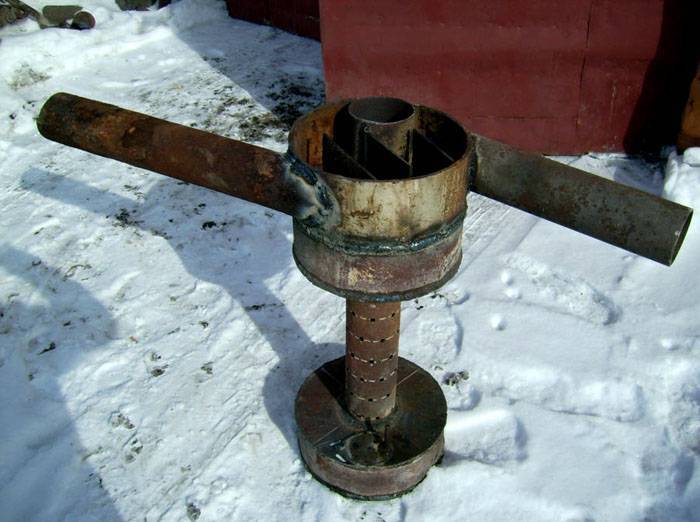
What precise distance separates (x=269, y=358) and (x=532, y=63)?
273cm

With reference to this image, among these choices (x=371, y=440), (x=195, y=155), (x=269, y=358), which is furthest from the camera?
(x=269, y=358)

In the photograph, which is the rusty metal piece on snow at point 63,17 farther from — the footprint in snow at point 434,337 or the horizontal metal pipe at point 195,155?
the horizontal metal pipe at point 195,155

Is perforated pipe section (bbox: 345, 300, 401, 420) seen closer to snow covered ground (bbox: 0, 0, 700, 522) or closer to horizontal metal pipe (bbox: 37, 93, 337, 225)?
snow covered ground (bbox: 0, 0, 700, 522)

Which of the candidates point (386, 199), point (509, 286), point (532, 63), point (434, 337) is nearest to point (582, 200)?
point (386, 199)

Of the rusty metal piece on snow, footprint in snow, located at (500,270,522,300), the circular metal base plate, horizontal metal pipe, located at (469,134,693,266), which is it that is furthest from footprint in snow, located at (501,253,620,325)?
the rusty metal piece on snow

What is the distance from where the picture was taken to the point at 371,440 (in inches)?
107

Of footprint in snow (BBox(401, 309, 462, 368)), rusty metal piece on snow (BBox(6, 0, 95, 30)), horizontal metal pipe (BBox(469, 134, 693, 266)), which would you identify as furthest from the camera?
rusty metal piece on snow (BBox(6, 0, 95, 30))

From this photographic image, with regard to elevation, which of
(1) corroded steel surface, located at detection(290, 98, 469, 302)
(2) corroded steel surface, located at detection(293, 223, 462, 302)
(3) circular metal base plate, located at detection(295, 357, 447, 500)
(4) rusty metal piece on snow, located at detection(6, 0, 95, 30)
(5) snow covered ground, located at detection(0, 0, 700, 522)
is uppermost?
(1) corroded steel surface, located at detection(290, 98, 469, 302)

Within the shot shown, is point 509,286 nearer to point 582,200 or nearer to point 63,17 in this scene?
point 582,200

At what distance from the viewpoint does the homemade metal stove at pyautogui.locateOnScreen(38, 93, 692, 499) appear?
185 cm

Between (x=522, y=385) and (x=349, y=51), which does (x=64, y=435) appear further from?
(x=349, y=51)

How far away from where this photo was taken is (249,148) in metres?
1.95

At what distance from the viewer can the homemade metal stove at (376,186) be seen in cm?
185

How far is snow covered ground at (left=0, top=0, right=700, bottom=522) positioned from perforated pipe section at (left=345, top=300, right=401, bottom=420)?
0.38 meters
